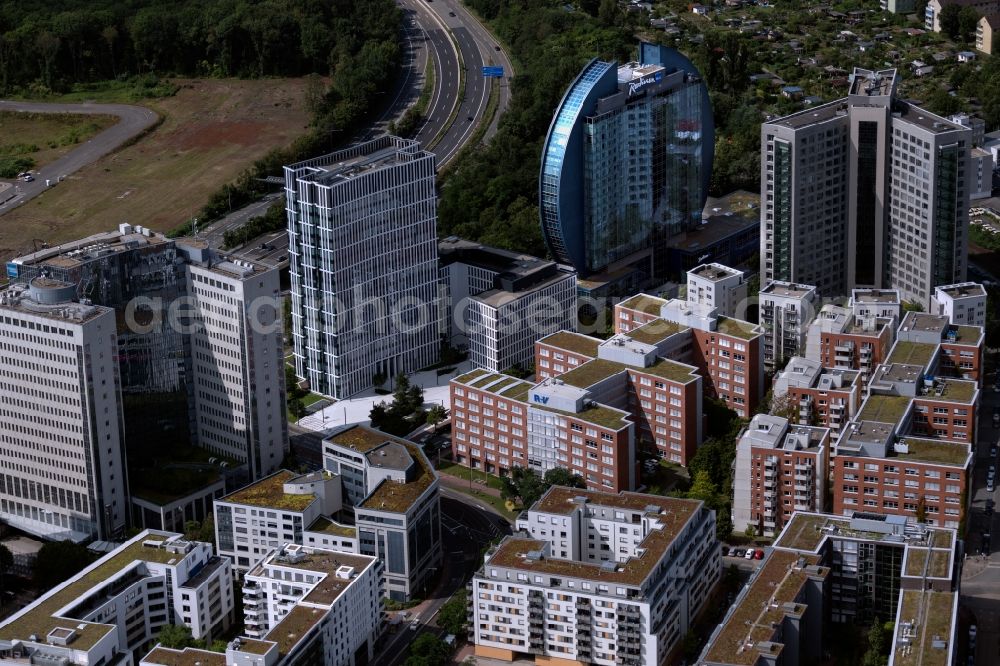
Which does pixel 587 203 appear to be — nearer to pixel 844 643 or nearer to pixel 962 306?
pixel 962 306

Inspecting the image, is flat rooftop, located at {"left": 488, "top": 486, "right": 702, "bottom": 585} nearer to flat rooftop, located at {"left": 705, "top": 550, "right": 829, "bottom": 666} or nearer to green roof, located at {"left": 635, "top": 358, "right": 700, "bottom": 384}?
flat rooftop, located at {"left": 705, "top": 550, "right": 829, "bottom": 666}

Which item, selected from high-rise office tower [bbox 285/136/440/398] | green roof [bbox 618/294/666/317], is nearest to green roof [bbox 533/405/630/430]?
green roof [bbox 618/294/666/317]

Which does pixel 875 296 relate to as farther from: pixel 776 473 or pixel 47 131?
pixel 47 131

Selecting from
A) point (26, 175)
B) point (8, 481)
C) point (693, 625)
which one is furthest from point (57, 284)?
point (26, 175)

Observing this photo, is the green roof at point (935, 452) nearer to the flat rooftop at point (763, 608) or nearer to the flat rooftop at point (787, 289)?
the flat rooftop at point (763, 608)

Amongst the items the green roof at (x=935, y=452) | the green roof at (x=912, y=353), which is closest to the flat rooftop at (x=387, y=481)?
the green roof at (x=935, y=452)

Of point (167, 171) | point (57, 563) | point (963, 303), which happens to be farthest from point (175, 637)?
point (167, 171)
